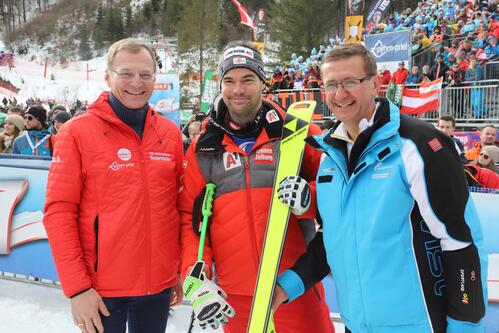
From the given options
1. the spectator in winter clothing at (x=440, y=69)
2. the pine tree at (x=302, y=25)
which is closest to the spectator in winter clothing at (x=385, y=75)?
the spectator in winter clothing at (x=440, y=69)

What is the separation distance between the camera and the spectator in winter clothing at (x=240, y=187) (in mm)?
1957

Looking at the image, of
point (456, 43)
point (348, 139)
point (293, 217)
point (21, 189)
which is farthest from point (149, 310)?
point (456, 43)

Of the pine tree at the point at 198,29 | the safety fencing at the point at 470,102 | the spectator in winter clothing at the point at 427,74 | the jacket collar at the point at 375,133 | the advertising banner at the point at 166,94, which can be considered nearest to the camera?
the jacket collar at the point at 375,133

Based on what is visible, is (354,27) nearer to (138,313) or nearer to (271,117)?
(271,117)

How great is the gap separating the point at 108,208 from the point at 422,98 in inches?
395

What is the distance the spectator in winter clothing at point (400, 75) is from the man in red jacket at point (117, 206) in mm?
9667

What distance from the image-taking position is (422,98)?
10477 mm

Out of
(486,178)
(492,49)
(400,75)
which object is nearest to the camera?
(486,178)

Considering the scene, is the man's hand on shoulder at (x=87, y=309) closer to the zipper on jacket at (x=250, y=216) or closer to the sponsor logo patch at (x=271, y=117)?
the zipper on jacket at (x=250, y=216)

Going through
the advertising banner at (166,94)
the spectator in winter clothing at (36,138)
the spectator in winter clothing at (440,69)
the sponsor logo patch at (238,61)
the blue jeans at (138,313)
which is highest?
the spectator in winter clothing at (440,69)

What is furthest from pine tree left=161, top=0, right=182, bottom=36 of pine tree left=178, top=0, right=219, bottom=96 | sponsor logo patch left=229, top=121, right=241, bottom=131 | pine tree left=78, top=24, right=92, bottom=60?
sponsor logo patch left=229, top=121, right=241, bottom=131

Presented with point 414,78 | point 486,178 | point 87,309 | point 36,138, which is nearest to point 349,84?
point 87,309

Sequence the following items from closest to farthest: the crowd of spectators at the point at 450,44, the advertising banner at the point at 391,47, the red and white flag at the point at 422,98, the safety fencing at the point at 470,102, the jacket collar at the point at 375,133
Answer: the jacket collar at the point at 375,133, the safety fencing at the point at 470,102, the red and white flag at the point at 422,98, the advertising banner at the point at 391,47, the crowd of spectators at the point at 450,44

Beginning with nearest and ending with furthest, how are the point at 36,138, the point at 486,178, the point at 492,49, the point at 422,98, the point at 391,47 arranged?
the point at 486,178 → the point at 36,138 → the point at 422,98 → the point at 391,47 → the point at 492,49
